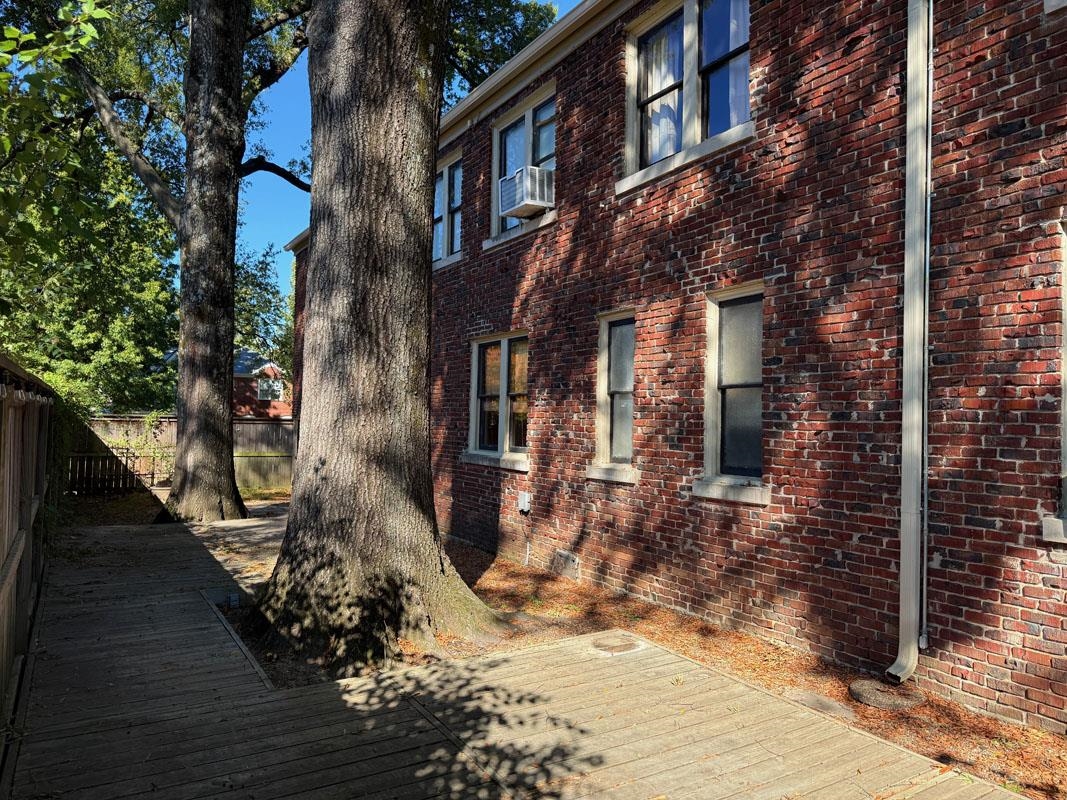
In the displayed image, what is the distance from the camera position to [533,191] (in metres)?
9.29

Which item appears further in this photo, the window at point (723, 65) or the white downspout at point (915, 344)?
the window at point (723, 65)

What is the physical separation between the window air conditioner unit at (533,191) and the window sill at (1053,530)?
21.5 feet

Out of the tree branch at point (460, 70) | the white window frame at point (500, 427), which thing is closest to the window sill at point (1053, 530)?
the white window frame at point (500, 427)

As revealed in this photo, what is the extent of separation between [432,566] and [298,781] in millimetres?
2427

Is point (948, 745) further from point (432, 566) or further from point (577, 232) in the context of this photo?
point (577, 232)

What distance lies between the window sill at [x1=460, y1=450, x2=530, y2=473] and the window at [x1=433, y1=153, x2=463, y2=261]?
3.42m

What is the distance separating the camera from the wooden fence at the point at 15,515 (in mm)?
3814

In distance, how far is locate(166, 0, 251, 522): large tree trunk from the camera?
41.2 feet

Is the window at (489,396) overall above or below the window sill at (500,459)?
above

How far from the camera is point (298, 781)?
3.46 m

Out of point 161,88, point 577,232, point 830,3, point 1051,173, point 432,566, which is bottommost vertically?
point 432,566

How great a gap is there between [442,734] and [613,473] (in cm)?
429

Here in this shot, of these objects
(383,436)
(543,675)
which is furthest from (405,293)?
(543,675)

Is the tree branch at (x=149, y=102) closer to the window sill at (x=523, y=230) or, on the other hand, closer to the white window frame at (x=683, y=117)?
the window sill at (x=523, y=230)
